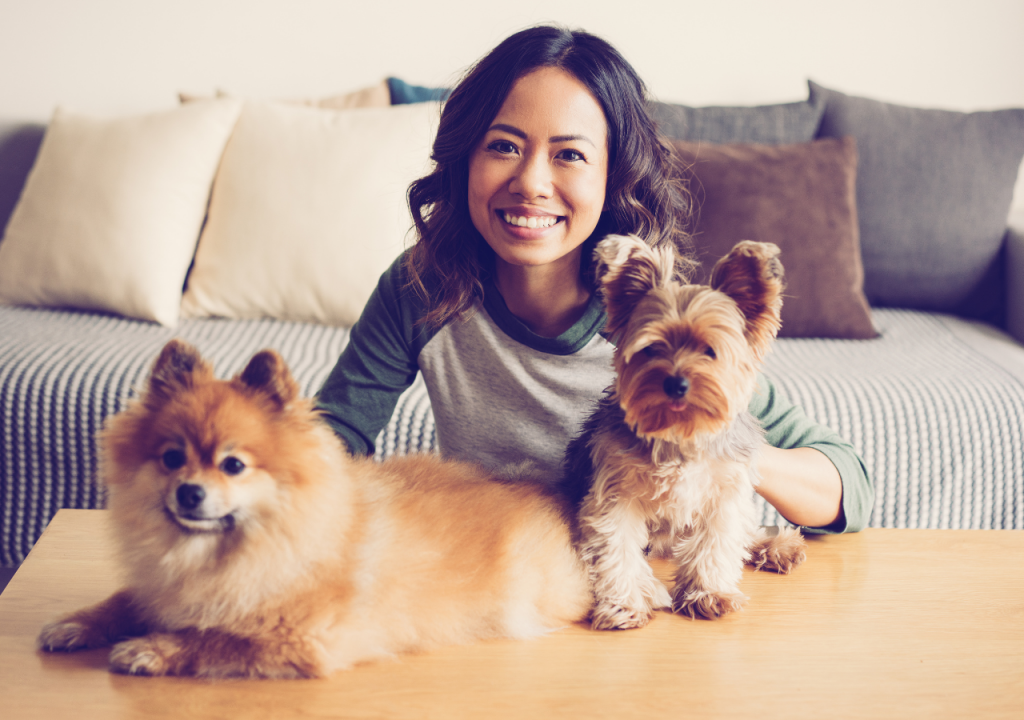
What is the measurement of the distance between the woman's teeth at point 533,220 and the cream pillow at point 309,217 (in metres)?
1.46

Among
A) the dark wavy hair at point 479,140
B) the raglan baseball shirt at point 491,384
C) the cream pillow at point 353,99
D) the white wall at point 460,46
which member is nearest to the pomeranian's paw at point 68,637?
the raglan baseball shirt at point 491,384

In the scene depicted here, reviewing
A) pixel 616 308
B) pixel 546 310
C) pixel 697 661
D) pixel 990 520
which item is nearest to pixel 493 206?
pixel 546 310

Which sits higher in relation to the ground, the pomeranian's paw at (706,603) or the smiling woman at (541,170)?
the smiling woman at (541,170)

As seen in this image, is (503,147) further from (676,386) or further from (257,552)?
(257,552)

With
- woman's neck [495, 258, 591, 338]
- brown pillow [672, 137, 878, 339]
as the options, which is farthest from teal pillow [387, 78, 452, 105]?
woman's neck [495, 258, 591, 338]

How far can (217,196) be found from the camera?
2.78 m

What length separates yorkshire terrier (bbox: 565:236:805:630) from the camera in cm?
91

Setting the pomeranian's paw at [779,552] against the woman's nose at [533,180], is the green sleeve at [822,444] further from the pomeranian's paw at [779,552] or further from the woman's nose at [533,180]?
the woman's nose at [533,180]

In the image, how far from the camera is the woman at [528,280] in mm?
1212

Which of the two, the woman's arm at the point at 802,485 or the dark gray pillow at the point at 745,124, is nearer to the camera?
the woman's arm at the point at 802,485

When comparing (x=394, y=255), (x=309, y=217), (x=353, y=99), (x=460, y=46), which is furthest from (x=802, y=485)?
(x=460, y=46)

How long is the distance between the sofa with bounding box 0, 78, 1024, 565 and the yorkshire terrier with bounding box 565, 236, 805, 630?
1.05m

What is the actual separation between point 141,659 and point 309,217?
201 centimetres

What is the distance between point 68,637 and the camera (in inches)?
35.4
